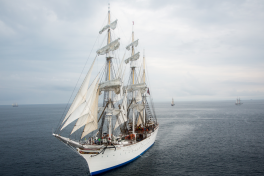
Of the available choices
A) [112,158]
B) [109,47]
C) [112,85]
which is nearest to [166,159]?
[112,158]

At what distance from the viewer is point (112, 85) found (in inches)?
1172

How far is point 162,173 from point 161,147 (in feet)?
42.8

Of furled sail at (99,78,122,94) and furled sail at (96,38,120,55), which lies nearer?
furled sail at (99,78,122,94)

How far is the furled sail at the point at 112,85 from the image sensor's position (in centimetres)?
2963

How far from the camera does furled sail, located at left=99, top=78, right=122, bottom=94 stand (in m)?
29.6

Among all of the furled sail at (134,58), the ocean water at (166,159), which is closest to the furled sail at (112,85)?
the furled sail at (134,58)

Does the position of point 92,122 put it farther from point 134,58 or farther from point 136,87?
point 134,58

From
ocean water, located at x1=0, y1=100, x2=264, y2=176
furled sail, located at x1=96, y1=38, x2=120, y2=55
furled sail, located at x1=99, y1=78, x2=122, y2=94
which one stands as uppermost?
furled sail, located at x1=96, y1=38, x2=120, y2=55

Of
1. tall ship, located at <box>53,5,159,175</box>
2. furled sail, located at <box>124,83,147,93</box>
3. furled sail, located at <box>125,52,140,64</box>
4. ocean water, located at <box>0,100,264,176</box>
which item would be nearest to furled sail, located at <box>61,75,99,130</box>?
tall ship, located at <box>53,5,159,175</box>

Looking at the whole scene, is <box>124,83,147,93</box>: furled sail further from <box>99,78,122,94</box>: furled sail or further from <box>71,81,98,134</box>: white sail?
<box>71,81,98,134</box>: white sail

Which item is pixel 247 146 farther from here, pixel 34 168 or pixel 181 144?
pixel 34 168

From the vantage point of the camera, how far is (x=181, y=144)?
40.9m

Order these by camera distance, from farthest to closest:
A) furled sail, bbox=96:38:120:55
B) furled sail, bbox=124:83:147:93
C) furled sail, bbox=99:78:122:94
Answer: furled sail, bbox=124:83:147:93
furled sail, bbox=96:38:120:55
furled sail, bbox=99:78:122:94

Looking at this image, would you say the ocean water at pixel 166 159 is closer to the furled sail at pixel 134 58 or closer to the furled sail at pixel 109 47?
the furled sail at pixel 109 47
